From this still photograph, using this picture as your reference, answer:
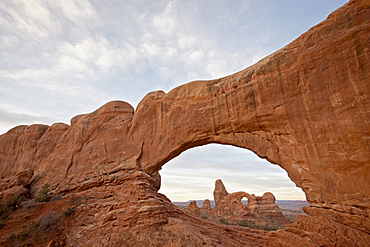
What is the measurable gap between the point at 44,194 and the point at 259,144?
16.5m

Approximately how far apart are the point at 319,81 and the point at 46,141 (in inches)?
936

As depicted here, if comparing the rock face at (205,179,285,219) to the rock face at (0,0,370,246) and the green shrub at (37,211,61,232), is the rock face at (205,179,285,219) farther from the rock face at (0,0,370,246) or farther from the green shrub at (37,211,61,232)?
the green shrub at (37,211,61,232)

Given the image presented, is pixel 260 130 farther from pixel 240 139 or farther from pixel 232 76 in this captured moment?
pixel 232 76

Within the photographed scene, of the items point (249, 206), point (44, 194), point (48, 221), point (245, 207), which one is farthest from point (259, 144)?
point (249, 206)

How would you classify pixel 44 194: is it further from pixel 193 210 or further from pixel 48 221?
pixel 193 210

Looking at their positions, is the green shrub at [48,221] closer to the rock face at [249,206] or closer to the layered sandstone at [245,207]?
the layered sandstone at [245,207]

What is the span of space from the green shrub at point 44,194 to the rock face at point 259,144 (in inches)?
21.3

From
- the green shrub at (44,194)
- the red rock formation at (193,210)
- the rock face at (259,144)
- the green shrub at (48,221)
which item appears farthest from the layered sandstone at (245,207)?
the green shrub at (48,221)

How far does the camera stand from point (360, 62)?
32.3 ft

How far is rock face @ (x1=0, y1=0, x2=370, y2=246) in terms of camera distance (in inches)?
382

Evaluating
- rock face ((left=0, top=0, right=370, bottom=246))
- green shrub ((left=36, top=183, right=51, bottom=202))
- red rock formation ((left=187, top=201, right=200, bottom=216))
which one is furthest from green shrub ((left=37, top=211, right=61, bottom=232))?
red rock formation ((left=187, top=201, right=200, bottom=216))

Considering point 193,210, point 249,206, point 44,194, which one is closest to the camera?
point 44,194

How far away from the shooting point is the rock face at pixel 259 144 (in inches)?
382

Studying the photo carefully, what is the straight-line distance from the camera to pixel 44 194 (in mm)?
16156
